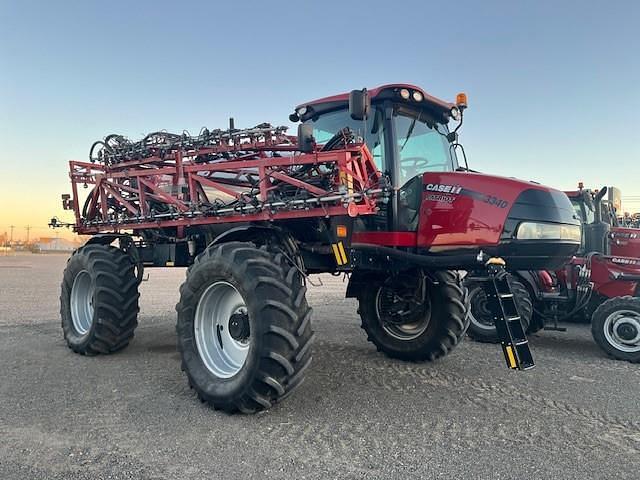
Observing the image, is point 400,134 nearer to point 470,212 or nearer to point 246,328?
point 470,212

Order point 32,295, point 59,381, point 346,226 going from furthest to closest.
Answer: point 32,295 → point 59,381 → point 346,226

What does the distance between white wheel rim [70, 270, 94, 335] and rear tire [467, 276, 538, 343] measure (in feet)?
17.2

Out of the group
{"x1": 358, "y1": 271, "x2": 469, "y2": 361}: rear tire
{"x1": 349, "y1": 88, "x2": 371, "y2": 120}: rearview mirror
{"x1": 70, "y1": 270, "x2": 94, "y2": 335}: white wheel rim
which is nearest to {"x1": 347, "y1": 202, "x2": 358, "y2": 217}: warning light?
{"x1": 349, "y1": 88, "x2": 371, "y2": 120}: rearview mirror

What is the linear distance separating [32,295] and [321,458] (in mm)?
11969

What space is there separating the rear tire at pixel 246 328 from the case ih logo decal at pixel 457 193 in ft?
4.49

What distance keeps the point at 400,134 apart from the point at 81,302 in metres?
4.60

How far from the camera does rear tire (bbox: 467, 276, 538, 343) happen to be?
22.2ft

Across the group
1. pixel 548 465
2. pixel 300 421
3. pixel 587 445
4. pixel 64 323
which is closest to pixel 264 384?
pixel 300 421

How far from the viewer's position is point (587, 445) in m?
3.36

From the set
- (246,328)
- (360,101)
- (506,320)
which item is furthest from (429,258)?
(246,328)

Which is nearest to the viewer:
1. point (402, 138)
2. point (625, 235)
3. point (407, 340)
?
point (402, 138)

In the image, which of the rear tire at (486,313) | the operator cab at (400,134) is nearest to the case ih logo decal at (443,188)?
the operator cab at (400,134)

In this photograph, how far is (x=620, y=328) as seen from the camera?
6.19 metres

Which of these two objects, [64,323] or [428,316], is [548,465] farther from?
[64,323]
